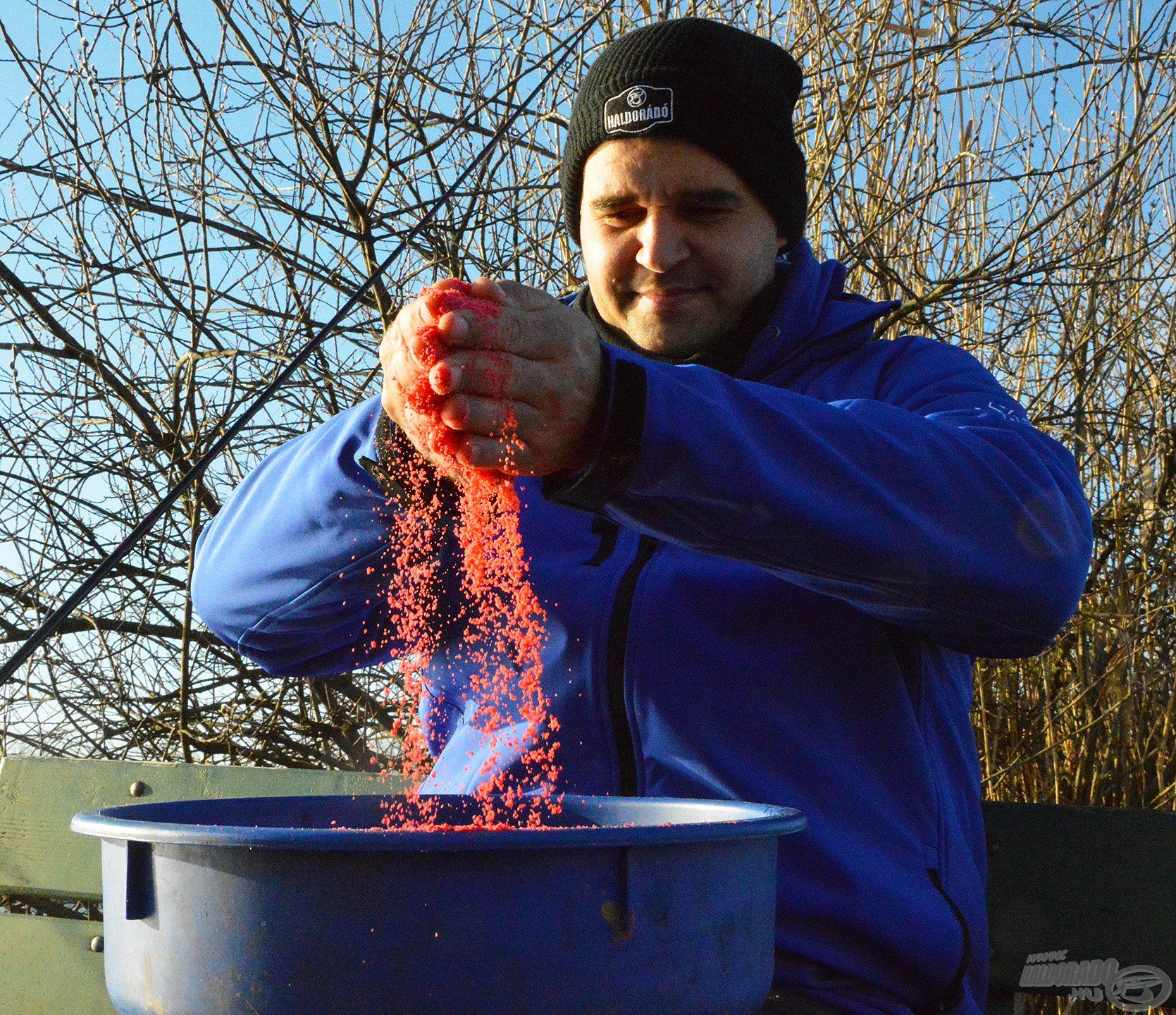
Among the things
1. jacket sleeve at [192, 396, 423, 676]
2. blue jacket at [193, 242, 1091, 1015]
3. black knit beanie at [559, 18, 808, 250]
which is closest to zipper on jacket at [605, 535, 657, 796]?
blue jacket at [193, 242, 1091, 1015]

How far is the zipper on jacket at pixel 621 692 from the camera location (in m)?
1.46

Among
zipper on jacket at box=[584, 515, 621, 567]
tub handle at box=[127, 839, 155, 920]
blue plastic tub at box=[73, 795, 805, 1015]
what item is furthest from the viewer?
zipper on jacket at box=[584, 515, 621, 567]

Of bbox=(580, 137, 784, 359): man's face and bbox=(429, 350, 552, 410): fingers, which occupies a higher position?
bbox=(580, 137, 784, 359): man's face

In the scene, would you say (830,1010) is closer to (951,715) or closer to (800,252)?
(951,715)

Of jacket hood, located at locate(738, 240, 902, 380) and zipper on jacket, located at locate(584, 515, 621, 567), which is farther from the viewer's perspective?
jacket hood, located at locate(738, 240, 902, 380)

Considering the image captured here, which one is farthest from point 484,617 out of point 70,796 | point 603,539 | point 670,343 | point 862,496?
point 70,796

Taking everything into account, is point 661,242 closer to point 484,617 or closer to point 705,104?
point 705,104

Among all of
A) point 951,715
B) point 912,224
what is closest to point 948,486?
point 951,715

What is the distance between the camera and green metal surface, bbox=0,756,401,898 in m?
2.29

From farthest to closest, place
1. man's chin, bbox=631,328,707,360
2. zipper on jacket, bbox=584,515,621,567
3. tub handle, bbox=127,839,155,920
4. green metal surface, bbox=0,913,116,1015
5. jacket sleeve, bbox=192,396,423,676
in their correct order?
green metal surface, bbox=0,913,116,1015 < man's chin, bbox=631,328,707,360 < zipper on jacket, bbox=584,515,621,567 < jacket sleeve, bbox=192,396,423,676 < tub handle, bbox=127,839,155,920

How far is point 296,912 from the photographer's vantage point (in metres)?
0.85

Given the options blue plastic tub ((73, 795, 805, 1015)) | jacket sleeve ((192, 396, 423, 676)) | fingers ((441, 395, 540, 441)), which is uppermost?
fingers ((441, 395, 540, 441))

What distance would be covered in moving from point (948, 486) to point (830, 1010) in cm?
58

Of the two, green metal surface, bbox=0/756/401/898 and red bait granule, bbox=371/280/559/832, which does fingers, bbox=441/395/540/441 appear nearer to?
red bait granule, bbox=371/280/559/832
